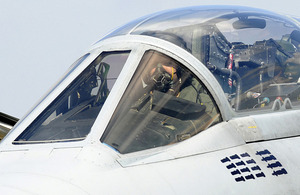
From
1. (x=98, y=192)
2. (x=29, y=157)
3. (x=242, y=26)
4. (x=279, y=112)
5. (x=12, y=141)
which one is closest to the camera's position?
(x=98, y=192)

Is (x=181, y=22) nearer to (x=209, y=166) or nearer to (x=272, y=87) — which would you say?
(x=272, y=87)

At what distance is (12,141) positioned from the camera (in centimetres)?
506

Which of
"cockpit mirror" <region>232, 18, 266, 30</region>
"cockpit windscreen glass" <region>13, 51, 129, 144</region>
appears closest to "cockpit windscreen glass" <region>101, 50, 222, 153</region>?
"cockpit windscreen glass" <region>13, 51, 129, 144</region>

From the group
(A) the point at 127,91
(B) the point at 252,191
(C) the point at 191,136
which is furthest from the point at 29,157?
(B) the point at 252,191

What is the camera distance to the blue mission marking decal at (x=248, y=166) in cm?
484

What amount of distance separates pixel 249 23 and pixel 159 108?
206 centimetres

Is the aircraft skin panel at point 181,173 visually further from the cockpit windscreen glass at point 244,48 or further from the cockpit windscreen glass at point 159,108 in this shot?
the cockpit windscreen glass at point 244,48

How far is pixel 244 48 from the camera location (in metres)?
6.46

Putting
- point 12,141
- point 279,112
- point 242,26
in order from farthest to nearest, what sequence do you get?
point 242,26
point 279,112
point 12,141

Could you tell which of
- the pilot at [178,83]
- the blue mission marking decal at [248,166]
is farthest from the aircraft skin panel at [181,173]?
the pilot at [178,83]

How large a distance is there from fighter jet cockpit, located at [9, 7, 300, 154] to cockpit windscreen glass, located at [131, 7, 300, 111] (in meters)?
0.01

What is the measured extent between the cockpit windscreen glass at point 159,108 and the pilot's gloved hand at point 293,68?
5.10 feet

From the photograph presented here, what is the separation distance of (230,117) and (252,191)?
2.98 feet

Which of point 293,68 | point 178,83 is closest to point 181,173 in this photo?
point 178,83
